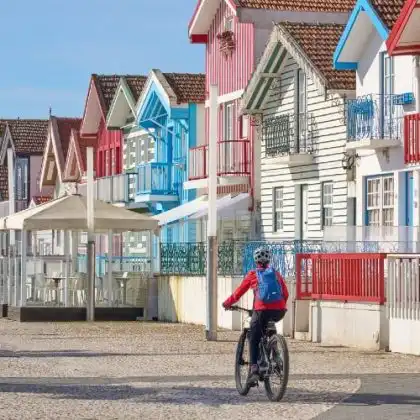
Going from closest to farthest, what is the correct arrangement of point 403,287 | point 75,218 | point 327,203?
1. point 403,287
2. point 327,203
3. point 75,218

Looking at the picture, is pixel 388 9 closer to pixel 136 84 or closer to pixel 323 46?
pixel 323 46

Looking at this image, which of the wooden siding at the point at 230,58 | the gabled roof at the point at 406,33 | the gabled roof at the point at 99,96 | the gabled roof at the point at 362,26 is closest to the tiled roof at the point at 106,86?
the gabled roof at the point at 99,96

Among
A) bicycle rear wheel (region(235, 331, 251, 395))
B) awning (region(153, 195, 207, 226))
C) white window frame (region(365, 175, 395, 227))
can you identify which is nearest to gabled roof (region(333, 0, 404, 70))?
white window frame (region(365, 175, 395, 227))

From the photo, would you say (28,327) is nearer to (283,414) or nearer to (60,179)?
(283,414)

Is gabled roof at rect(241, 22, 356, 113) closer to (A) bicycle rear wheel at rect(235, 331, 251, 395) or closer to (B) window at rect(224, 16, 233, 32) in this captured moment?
(B) window at rect(224, 16, 233, 32)

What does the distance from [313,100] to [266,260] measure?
21752 mm

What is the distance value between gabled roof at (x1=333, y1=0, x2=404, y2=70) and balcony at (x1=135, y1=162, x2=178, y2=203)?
14.6 metres

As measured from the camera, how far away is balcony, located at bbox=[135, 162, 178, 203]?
2034 inches

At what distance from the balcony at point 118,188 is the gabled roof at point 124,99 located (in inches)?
79.3

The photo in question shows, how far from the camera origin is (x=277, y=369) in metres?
17.8

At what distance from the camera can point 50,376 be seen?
21969mm

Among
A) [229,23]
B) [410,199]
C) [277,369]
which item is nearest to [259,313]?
[277,369]

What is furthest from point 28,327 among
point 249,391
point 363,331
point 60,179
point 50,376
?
point 60,179

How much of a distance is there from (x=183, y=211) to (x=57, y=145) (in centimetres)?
2211
